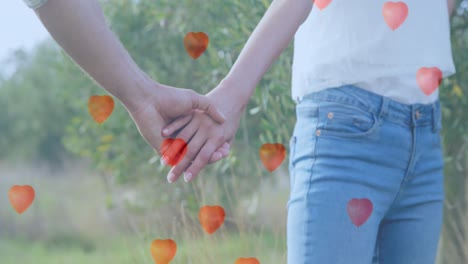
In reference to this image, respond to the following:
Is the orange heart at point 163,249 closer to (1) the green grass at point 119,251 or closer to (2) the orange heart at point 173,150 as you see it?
(1) the green grass at point 119,251

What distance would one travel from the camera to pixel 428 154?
1508 mm

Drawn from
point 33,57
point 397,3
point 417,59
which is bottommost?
point 417,59

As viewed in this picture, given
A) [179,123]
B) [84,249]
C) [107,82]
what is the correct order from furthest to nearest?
[84,249], [179,123], [107,82]

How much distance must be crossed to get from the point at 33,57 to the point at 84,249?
7.76 metres

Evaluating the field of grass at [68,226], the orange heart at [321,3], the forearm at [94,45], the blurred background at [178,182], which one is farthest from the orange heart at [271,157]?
the field of grass at [68,226]

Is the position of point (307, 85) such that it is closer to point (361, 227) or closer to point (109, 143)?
point (361, 227)

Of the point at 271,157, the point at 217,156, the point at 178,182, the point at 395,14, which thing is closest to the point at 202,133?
the point at 217,156

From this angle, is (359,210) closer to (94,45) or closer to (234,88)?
(234,88)

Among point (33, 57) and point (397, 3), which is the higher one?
point (33, 57)

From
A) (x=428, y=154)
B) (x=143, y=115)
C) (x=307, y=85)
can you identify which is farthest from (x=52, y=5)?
(x=428, y=154)

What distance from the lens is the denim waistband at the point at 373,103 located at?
1430mm

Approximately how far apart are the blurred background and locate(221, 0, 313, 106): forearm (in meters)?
0.93

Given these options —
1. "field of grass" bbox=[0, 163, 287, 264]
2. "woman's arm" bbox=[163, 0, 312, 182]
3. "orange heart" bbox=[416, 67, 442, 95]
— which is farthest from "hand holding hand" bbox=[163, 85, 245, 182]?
"field of grass" bbox=[0, 163, 287, 264]

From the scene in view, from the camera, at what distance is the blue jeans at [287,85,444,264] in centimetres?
137
